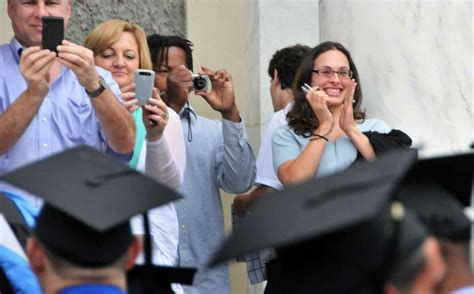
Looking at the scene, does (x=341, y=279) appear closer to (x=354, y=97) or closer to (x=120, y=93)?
(x=120, y=93)

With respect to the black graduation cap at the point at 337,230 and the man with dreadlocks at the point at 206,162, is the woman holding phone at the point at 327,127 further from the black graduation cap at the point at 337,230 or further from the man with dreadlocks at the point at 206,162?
the black graduation cap at the point at 337,230

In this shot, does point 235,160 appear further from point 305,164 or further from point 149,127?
point 149,127

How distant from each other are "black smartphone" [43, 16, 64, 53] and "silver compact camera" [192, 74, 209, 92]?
153 cm

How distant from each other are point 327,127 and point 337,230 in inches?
124

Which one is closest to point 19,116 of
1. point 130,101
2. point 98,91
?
point 98,91

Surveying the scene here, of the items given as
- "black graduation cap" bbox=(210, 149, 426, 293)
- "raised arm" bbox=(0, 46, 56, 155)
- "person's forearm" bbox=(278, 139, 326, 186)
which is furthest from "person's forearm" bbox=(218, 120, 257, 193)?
"black graduation cap" bbox=(210, 149, 426, 293)

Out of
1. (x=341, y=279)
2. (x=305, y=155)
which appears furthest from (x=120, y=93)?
(x=341, y=279)

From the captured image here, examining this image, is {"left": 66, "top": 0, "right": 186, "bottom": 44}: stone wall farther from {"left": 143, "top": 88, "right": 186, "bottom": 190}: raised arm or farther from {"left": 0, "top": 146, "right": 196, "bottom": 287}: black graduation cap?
{"left": 0, "top": 146, "right": 196, "bottom": 287}: black graduation cap

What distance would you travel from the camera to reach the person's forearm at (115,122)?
5754mm

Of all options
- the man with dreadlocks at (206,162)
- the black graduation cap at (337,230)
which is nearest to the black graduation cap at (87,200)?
the black graduation cap at (337,230)

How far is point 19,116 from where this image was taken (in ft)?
18.6

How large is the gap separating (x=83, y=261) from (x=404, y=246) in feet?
2.74

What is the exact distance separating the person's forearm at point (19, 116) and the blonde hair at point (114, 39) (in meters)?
1.05

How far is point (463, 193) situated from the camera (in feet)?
13.8
